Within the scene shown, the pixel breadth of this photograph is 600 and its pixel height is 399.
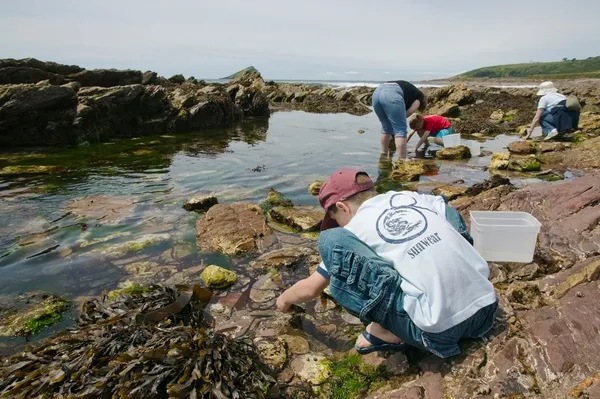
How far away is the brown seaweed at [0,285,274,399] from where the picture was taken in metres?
2.21

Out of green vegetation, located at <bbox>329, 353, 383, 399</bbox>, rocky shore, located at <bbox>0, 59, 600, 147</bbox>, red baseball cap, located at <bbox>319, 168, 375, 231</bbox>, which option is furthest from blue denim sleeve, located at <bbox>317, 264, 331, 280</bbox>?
rocky shore, located at <bbox>0, 59, 600, 147</bbox>

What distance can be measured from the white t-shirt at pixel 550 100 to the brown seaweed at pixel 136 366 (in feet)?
38.8

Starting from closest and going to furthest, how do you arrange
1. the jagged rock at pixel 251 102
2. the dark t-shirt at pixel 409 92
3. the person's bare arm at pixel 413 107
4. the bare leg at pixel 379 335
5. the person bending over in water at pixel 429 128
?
the bare leg at pixel 379 335
the dark t-shirt at pixel 409 92
the person's bare arm at pixel 413 107
the person bending over in water at pixel 429 128
the jagged rock at pixel 251 102

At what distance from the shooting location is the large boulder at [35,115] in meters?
12.9

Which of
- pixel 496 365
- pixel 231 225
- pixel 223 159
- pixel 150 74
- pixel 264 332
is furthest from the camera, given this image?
pixel 150 74

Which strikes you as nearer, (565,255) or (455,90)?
(565,255)

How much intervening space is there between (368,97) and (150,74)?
1753 centimetres

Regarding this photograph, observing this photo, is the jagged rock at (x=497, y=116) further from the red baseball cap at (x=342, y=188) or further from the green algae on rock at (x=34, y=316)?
the green algae on rock at (x=34, y=316)

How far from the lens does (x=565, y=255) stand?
3525mm

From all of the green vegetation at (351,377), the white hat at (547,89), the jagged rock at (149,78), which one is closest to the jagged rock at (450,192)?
the green vegetation at (351,377)

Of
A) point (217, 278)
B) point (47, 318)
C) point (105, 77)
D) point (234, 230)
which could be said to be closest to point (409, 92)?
point (234, 230)

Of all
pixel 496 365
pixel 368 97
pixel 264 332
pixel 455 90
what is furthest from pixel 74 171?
pixel 368 97

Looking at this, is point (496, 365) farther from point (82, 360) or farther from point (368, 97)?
point (368, 97)

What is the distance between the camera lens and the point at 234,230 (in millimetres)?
5125
